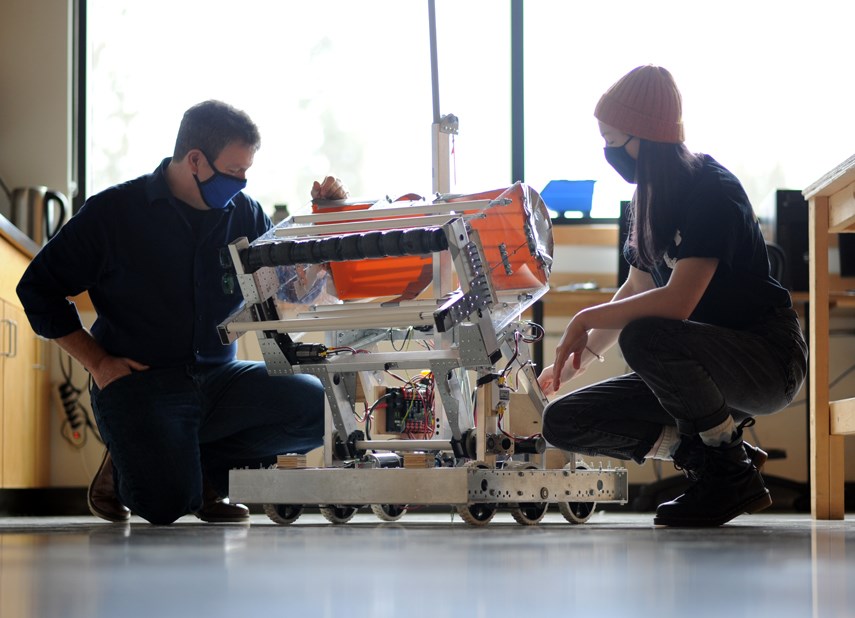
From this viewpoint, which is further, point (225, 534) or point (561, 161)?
point (561, 161)

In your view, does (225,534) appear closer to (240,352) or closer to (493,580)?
(493,580)

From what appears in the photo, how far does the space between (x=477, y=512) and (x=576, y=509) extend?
30 cm

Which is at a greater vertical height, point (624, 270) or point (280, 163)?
point (280, 163)

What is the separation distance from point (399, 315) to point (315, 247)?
0.65 ft

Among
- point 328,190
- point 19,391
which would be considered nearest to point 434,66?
point 328,190

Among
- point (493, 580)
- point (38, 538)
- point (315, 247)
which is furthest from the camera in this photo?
point (315, 247)

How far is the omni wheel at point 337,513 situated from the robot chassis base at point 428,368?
13 mm

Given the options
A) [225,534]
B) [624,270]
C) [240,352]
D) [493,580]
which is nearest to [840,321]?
[624,270]

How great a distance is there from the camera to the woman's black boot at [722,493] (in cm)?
206

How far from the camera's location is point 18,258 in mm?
3943

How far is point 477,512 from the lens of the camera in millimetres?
2287

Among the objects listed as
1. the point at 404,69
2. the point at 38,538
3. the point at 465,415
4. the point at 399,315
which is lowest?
the point at 38,538

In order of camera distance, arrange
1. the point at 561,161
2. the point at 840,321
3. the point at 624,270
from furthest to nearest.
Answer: the point at 561,161, the point at 840,321, the point at 624,270

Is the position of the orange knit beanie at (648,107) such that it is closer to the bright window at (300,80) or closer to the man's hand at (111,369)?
the man's hand at (111,369)
